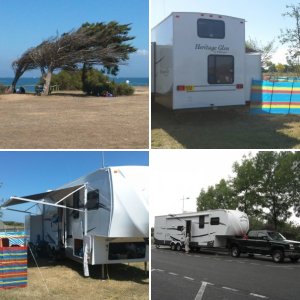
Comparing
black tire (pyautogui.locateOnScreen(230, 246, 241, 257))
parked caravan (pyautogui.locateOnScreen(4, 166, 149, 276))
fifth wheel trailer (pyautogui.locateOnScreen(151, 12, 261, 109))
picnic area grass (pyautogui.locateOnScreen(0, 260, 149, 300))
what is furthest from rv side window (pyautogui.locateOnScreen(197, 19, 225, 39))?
black tire (pyautogui.locateOnScreen(230, 246, 241, 257))

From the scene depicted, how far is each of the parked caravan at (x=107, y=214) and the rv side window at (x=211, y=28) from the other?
→ 148 inches

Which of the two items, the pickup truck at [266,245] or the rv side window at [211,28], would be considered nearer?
the rv side window at [211,28]

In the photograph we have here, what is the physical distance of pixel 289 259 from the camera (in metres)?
12.6

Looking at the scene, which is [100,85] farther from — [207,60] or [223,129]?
[223,129]

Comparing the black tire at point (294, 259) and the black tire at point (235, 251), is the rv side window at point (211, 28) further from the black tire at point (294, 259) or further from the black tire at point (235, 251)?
the black tire at point (235, 251)

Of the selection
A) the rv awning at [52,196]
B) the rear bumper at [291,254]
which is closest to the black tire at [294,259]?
the rear bumper at [291,254]

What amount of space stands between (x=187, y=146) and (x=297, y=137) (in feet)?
7.48

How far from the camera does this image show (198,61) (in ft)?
30.4

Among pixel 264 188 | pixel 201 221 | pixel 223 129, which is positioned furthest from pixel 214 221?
pixel 223 129

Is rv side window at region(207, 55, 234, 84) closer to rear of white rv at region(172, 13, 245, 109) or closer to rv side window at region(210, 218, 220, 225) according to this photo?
rear of white rv at region(172, 13, 245, 109)

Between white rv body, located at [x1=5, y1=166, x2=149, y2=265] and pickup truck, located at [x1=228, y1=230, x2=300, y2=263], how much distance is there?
19.5 feet

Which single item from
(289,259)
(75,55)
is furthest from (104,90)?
(289,259)

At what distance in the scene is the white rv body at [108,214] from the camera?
22.9 ft

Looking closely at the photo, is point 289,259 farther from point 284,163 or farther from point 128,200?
point 128,200
